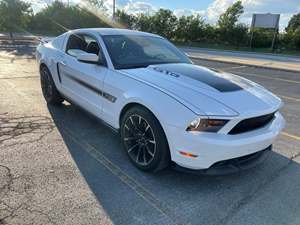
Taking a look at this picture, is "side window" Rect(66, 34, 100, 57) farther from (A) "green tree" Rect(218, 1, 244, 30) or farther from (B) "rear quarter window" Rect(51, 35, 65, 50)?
(A) "green tree" Rect(218, 1, 244, 30)

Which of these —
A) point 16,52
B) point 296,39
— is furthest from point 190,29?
point 16,52

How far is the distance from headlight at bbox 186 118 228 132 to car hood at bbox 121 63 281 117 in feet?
0.22

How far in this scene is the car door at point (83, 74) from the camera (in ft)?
13.9

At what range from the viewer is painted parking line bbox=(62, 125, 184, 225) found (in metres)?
2.96

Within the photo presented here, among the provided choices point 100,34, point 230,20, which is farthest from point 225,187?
point 230,20

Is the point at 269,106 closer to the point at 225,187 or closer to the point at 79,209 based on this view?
the point at 225,187

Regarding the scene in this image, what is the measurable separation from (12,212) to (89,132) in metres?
2.10

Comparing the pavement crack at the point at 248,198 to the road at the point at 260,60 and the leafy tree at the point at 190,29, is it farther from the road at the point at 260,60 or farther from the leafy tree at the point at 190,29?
the leafy tree at the point at 190,29

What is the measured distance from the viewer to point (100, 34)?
460cm

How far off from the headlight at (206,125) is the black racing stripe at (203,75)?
0.54 metres

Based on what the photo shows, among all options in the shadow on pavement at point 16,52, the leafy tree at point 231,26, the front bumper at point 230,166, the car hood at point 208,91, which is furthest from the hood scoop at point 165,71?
the leafy tree at point 231,26

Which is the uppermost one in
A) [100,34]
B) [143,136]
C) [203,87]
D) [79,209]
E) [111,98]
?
[100,34]

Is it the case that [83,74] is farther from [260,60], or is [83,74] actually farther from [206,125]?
[260,60]

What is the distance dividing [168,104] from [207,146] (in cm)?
58
